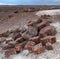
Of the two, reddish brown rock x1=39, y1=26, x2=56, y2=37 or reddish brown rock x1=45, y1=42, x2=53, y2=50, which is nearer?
reddish brown rock x1=45, y1=42, x2=53, y2=50

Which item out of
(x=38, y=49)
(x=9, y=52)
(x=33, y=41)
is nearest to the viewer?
(x=38, y=49)

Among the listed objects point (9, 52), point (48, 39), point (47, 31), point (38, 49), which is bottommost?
point (9, 52)

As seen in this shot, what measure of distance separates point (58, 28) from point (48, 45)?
5.58ft

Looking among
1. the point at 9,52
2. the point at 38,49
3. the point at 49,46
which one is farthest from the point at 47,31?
the point at 9,52

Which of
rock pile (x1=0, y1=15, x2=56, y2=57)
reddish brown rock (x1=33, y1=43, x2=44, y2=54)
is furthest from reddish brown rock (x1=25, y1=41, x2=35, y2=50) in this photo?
reddish brown rock (x1=33, y1=43, x2=44, y2=54)

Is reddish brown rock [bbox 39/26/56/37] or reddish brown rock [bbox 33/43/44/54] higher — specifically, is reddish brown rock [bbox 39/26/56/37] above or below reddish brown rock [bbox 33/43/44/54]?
above

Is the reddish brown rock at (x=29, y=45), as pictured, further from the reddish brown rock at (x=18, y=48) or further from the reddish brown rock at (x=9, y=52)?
the reddish brown rock at (x=9, y=52)

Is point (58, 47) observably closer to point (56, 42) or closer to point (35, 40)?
point (56, 42)

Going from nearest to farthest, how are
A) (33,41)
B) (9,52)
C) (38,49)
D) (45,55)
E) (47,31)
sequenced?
1. (45,55)
2. (38,49)
3. (9,52)
4. (33,41)
5. (47,31)

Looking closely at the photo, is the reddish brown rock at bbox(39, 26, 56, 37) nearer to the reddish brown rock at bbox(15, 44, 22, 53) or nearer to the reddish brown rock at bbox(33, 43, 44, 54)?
the reddish brown rock at bbox(33, 43, 44, 54)

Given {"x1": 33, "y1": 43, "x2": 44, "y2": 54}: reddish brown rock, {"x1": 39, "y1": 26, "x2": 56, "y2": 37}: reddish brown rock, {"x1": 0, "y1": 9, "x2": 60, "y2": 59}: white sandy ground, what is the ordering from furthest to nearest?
{"x1": 39, "y1": 26, "x2": 56, "y2": 37}: reddish brown rock, {"x1": 33, "y1": 43, "x2": 44, "y2": 54}: reddish brown rock, {"x1": 0, "y1": 9, "x2": 60, "y2": 59}: white sandy ground

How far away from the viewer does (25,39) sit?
22.7 feet

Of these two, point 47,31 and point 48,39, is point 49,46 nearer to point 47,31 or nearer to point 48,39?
point 48,39

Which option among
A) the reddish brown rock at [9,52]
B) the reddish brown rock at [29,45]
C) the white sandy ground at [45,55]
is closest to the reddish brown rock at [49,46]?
the white sandy ground at [45,55]
